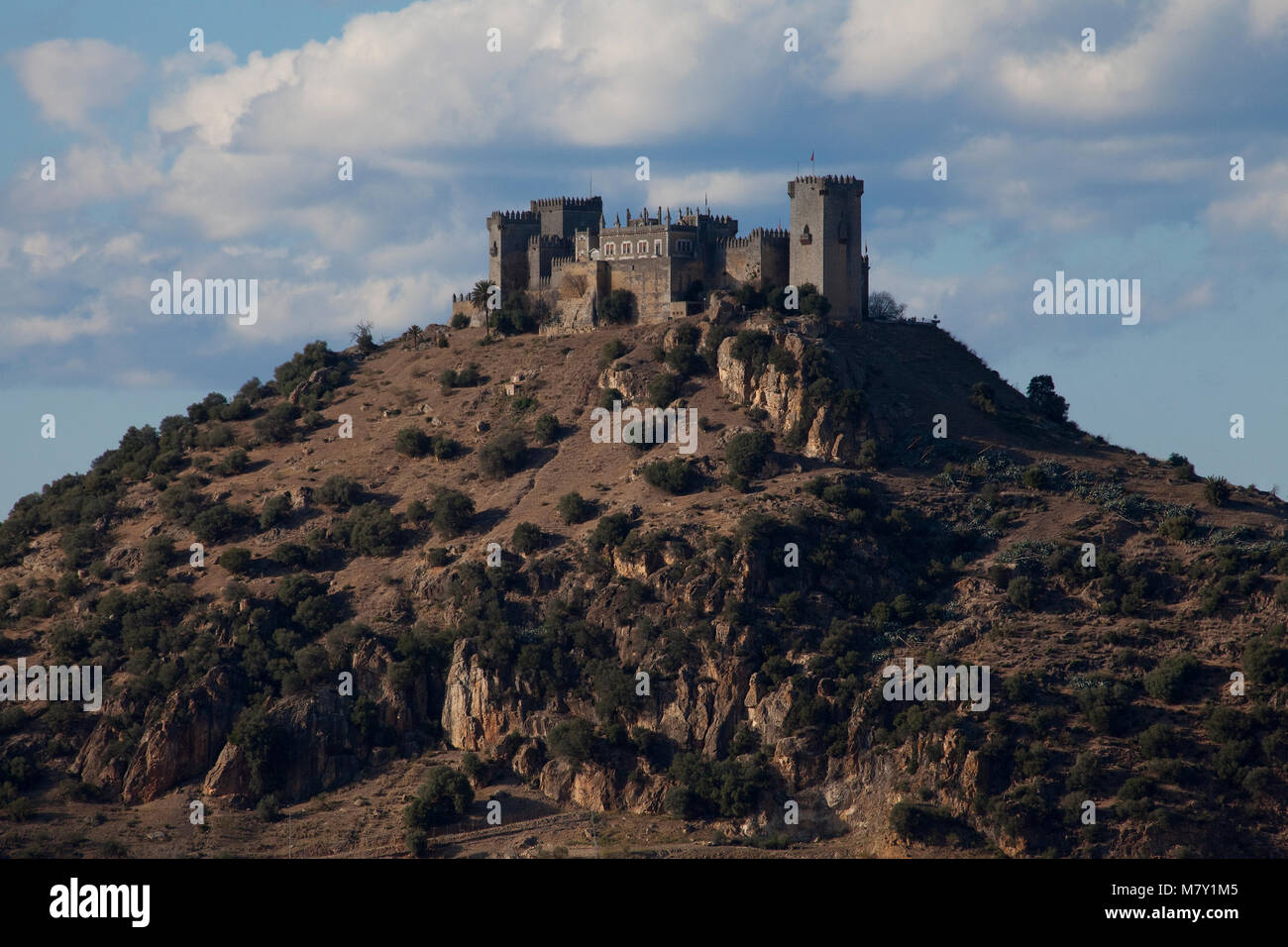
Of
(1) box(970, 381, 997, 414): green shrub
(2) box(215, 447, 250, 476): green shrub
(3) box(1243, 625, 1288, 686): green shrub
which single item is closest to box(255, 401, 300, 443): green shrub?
(2) box(215, 447, 250, 476): green shrub

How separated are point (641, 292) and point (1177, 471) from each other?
26.5m

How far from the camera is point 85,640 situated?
9988 cm

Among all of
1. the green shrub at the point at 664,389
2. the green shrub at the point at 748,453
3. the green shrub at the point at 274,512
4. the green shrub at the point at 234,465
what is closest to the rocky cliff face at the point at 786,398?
the green shrub at the point at 748,453

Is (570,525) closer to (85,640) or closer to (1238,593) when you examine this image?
(85,640)

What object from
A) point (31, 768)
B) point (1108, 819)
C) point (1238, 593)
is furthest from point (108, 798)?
point (1238, 593)

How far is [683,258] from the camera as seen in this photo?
112 metres

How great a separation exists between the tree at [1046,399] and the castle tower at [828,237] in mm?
10068

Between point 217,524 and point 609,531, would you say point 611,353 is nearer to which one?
point 609,531

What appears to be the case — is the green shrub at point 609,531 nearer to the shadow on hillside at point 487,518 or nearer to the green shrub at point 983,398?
the shadow on hillside at point 487,518

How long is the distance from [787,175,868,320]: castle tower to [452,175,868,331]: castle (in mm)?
46

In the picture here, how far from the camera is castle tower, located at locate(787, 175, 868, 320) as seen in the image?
360 ft

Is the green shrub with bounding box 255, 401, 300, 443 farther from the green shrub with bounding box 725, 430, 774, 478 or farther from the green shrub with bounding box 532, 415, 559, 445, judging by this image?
the green shrub with bounding box 725, 430, 774, 478

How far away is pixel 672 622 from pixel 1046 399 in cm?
2746

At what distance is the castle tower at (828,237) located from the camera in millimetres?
109625
